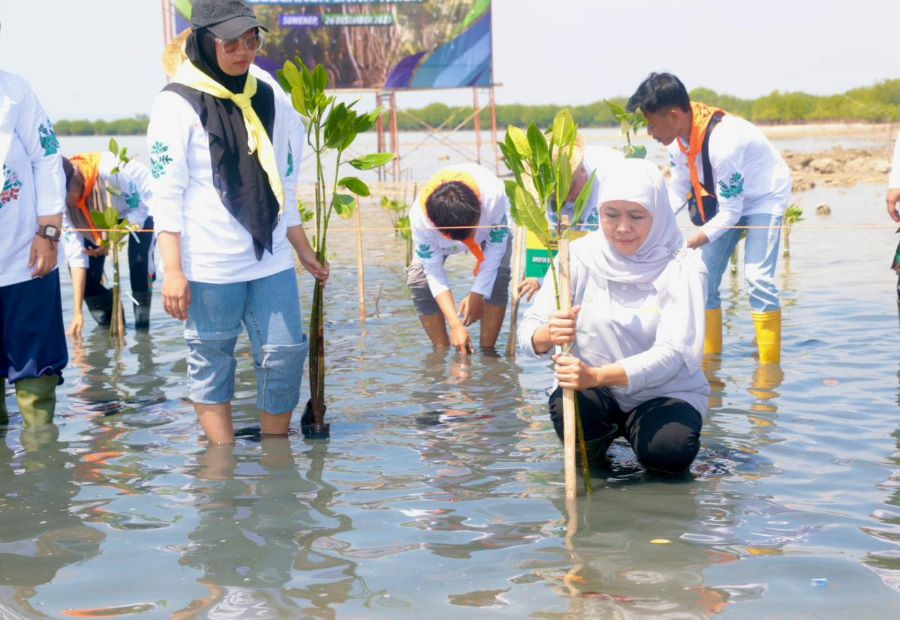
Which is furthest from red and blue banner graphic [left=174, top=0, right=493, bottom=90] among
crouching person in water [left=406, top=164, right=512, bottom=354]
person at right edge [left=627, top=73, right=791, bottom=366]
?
person at right edge [left=627, top=73, right=791, bottom=366]

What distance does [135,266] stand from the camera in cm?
927

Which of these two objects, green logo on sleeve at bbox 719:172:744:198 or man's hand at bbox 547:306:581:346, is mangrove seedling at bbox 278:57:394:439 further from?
green logo on sleeve at bbox 719:172:744:198

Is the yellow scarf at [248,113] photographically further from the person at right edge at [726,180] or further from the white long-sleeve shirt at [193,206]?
the person at right edge at [726,180]

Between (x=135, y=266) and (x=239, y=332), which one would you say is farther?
(x=135, y=266)

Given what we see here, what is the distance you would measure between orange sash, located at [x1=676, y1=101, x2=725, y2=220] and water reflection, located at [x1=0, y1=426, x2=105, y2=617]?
13.6 feet

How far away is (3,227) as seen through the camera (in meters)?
5.13

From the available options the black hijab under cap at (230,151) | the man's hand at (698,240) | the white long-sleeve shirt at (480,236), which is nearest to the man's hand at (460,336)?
the white long-sleeve shirt at (480,236)

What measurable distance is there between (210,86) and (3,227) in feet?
4.18

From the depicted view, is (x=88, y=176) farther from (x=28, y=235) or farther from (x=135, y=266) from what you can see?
(x=28, y=235)

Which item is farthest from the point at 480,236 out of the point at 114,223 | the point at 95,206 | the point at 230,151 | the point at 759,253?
the point at 95,206

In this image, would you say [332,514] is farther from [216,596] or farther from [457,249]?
[457,249]

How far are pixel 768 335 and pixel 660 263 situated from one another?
3.01 metres

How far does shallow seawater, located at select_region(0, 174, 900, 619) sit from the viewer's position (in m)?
3.55

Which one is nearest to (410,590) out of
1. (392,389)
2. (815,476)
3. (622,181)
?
(622,181)
